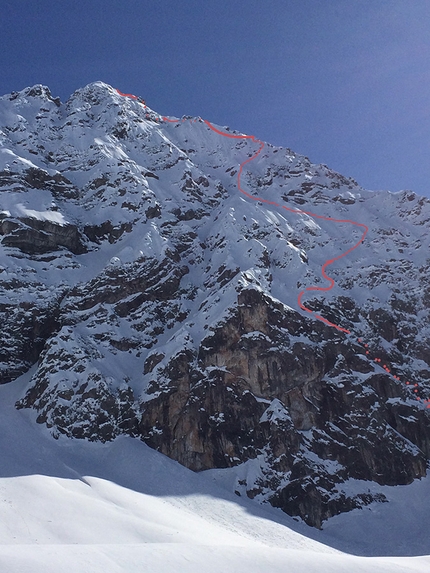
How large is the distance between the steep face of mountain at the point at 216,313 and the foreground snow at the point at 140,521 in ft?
9.99

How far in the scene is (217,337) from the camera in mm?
70125

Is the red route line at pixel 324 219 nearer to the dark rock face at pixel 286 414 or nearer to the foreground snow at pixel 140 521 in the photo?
the dark rock face at pixel 286 414

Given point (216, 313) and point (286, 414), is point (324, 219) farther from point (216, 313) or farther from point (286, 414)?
point (286, 414)

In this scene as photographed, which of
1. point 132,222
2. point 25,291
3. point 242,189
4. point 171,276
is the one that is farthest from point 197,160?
point 25,291

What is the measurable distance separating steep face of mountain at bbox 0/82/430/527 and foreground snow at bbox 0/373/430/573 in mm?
3045

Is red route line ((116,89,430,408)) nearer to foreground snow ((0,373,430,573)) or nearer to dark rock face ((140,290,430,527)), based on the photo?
dark rock face ((140,290,430,527))

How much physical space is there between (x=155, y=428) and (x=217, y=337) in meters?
13.1

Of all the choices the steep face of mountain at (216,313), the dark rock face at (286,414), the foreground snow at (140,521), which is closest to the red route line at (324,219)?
the steep face of mountain at (216,313)

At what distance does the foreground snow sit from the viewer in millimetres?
27984

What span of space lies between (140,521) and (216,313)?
35.1m

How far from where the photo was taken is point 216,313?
73562 millimetres

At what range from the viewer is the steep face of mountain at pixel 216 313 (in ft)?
211

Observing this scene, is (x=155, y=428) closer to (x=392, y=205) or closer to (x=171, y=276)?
(x=171, y=276)

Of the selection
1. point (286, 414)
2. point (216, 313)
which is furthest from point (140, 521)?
point (216, 313)
